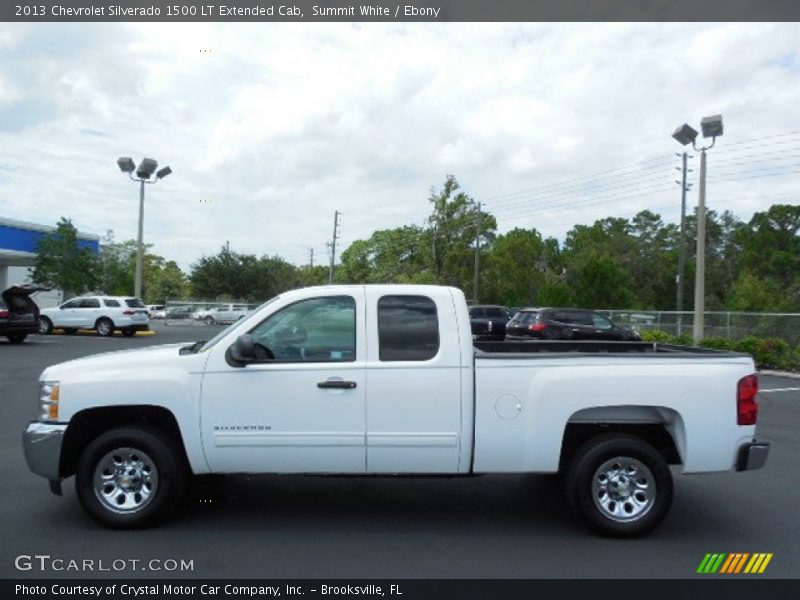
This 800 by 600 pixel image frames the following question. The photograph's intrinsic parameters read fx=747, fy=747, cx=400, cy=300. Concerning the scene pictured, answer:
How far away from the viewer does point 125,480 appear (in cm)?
580

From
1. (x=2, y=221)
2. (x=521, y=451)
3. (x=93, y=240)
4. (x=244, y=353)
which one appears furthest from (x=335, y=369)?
(x=93, y=240)

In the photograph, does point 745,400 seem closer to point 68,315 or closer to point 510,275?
point 68,315

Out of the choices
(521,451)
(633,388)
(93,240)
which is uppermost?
(93,240)

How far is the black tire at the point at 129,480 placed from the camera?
18.8ft

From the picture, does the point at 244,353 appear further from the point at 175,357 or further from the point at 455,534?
the point at 455,534

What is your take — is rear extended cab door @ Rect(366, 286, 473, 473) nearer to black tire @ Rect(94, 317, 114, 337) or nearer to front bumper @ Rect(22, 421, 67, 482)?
front bumper @ Rect(22, 421, 67, 482)

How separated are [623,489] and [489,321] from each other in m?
25.4

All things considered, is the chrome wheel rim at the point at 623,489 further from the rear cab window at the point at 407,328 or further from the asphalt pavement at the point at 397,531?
the rear cab window at the point at 407,328

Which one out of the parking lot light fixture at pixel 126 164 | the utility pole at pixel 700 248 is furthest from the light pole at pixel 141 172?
the utility pole at pixel 700 248

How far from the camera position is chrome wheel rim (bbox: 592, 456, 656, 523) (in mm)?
5777

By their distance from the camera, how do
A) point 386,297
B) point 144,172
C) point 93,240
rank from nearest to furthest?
point 386,297
point 144,172
point 93,240

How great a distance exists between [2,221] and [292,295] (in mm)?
37908

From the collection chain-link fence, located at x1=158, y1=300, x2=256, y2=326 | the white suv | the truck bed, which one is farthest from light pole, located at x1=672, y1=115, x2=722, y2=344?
chain-link fence, located at x1=158, y1=300, x2=256, y2=326
